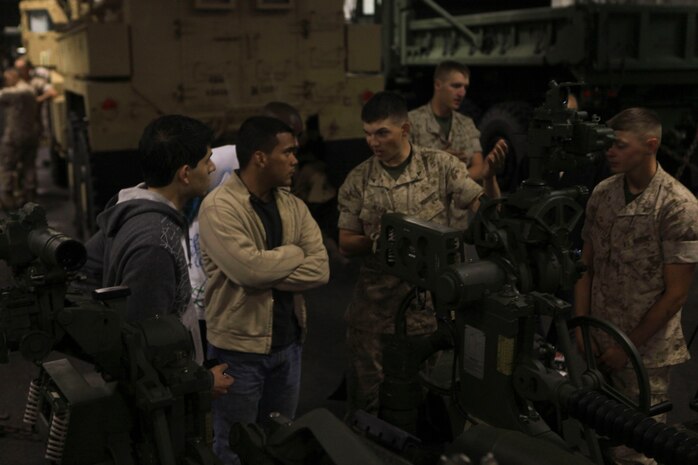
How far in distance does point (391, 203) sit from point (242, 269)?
1.06 metres

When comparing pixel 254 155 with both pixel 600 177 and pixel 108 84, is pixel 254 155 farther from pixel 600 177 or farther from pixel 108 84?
pixel 108 84

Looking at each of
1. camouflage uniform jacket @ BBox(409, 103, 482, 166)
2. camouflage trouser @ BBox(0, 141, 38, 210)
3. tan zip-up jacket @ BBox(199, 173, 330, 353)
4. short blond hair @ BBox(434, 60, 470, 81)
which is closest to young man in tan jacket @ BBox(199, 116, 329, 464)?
tan zip-up jacket @ BBox(199, 173, 330, 353)

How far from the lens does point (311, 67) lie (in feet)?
24.5

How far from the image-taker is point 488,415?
2637mm

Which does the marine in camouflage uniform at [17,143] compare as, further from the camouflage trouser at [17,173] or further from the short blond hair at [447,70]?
the short blond hair at [447,70]

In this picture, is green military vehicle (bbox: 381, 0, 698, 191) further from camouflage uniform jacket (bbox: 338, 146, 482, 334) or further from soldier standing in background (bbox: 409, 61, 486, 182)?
camouflage uniform jacket (bbox: 338, 146, 482, 334)

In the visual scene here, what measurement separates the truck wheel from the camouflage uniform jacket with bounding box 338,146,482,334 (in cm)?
465

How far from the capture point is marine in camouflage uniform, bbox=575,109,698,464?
10.0 ft

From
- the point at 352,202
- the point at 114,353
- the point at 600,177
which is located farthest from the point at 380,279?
the point at 114,353

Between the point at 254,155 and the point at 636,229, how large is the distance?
154cm

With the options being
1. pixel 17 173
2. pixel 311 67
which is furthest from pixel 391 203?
pixel 17 173

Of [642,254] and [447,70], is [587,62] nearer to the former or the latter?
[447,70]

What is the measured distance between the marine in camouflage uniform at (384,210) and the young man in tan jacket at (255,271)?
2.11 feet

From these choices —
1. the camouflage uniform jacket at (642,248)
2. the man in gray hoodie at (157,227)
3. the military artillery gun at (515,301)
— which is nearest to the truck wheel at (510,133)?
the camouflage uniform jacket at (642,248)
